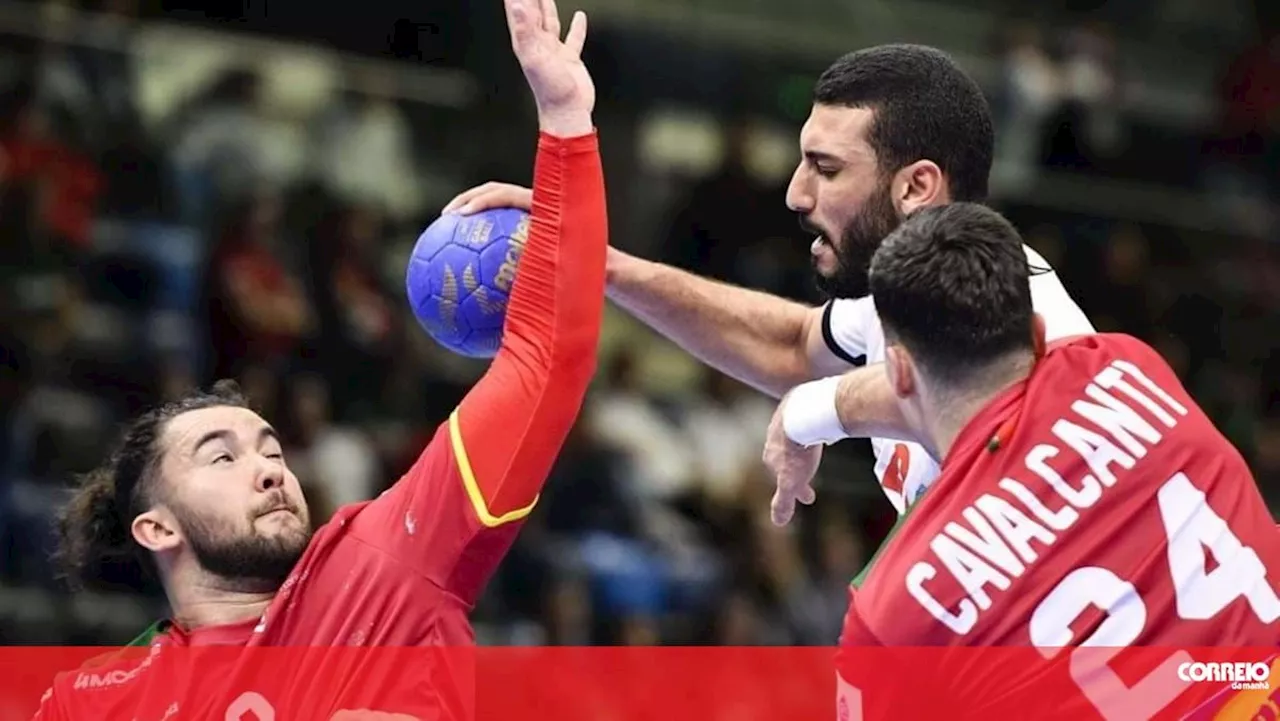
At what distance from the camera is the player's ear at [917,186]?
4684mm

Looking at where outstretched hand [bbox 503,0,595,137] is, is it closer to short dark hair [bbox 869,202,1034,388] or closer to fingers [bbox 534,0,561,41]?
fingers [bbox 534,0,561,41]

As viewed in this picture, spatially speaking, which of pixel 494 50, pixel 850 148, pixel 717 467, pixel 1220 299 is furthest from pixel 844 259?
pixel 1220 299

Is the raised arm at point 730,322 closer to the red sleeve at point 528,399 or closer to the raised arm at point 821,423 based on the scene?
the raised arm at point 821,423

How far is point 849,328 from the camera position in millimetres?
5352

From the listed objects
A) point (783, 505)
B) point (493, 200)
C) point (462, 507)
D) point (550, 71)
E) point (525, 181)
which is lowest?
Answer: point (525, 181)

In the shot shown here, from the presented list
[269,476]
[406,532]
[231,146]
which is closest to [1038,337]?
[406,532]

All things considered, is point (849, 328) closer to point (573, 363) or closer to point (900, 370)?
point (573, 363)

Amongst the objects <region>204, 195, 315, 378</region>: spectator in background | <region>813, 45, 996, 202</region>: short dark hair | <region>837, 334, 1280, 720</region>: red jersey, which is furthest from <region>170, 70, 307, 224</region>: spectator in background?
<region>837, 334, 1280, 720</region>: red jersey

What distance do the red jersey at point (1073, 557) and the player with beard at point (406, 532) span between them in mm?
→ 901

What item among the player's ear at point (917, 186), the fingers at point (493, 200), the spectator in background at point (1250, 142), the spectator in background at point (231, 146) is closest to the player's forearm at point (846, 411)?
the player's ear at point (917, 186)

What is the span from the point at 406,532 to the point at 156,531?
89 centimetres

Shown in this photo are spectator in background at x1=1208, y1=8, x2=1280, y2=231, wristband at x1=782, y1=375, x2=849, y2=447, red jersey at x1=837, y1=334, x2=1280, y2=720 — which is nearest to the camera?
red jersey at x1=837, y1=334, x2=1280, y2=720

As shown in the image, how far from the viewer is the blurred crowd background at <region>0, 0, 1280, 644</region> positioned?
937 centimetres

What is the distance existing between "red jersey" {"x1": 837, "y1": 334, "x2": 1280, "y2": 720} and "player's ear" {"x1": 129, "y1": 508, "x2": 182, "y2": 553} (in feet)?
6.30
